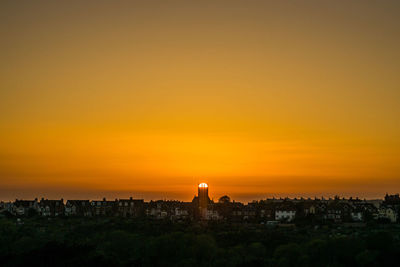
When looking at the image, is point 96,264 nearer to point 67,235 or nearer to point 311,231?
point 67,235

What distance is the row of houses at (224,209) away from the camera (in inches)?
4803

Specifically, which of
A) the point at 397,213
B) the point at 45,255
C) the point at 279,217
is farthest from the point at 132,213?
the point at 45,255

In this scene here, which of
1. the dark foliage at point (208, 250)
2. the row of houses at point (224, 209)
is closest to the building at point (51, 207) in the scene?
the row of houses at point (224, 209)

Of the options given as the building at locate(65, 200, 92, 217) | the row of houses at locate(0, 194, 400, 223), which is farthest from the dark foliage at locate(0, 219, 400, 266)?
the building at locate(65, 200, 92, 217)

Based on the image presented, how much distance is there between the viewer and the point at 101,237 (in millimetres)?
73250

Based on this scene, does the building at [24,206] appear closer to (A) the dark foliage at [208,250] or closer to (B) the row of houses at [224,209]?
(B) the row of houses at [224,209]

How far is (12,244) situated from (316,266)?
3565cm

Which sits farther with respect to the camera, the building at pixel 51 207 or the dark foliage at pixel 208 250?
the building at pixel 51 207

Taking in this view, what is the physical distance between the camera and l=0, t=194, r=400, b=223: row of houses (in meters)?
122

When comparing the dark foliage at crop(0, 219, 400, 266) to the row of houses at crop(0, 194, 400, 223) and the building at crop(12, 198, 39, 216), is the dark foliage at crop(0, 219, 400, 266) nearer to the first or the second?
the row of houses at crop(0, 194, 400, 223)

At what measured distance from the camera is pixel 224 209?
137 m

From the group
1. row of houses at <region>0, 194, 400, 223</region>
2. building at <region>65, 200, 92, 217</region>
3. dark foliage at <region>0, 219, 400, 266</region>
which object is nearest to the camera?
dark foliage at <region>0, 219, 400, 266</region>

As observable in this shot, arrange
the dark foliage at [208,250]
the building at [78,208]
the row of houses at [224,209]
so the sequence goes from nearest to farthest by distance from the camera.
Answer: the dark foliage at [208,250]
the row of houses at [224,209]
the building at [78,208]

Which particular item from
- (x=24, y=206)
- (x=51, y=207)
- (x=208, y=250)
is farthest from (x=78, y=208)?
(x=208, y=250)
